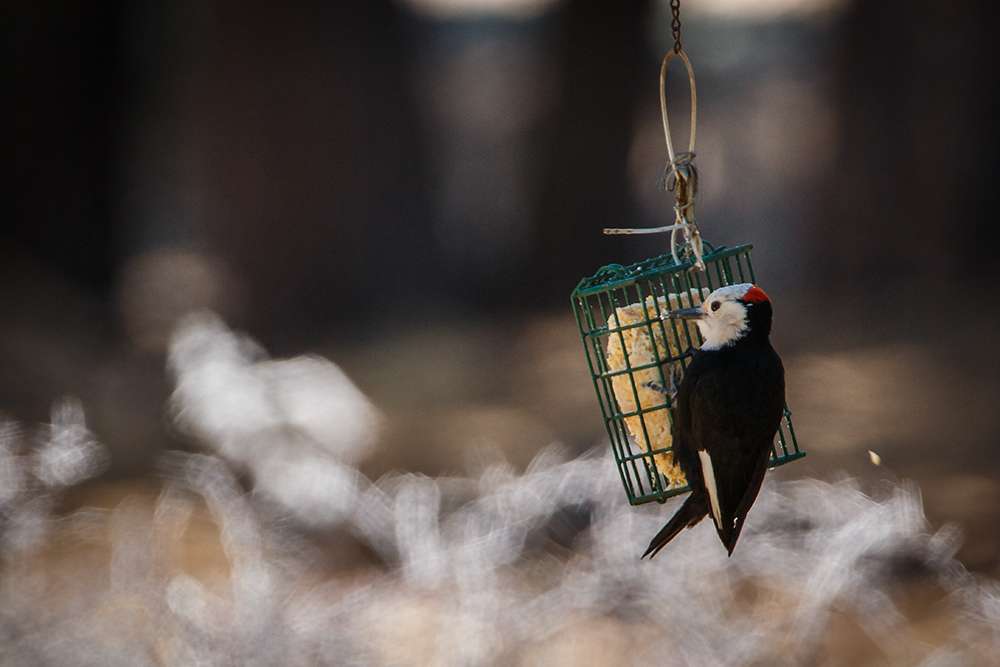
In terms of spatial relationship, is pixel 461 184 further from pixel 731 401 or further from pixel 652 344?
pixel 731 401

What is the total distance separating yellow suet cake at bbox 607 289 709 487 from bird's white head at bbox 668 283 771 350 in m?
0.19

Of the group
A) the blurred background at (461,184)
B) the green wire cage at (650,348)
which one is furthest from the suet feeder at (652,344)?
the blurred background at (461,184)

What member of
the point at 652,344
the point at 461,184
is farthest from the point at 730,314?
the point at 461,184

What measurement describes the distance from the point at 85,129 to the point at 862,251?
20.3 feet

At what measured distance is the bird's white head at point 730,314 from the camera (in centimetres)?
282

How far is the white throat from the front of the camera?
2822 millimetres

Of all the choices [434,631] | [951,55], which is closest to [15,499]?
[434,631]

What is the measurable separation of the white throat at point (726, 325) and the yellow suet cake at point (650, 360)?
0.21 m

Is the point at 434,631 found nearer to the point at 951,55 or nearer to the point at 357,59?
the point at 357,59

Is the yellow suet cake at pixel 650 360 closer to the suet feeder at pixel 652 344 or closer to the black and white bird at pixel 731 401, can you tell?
the suet feeder at pixel 652 344

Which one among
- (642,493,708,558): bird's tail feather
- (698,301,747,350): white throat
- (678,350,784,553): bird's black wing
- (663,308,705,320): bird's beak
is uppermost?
(663,308,705,320): bird's beak

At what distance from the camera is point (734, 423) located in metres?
2.87

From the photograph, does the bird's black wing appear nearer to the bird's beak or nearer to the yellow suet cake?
the bird's beak

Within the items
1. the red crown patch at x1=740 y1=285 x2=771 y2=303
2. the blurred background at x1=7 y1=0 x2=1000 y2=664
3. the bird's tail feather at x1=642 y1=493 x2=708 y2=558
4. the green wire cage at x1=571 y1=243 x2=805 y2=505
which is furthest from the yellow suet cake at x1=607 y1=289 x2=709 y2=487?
the blurred background at x1=7 y1=0 x2=1000 y2=664
